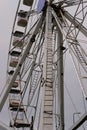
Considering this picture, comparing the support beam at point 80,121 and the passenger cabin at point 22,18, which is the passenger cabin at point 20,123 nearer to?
the passenger cabin at point 22,18

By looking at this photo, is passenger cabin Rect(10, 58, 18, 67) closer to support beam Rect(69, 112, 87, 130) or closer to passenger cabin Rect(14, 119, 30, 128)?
passenger cabin Rect(14, 119, 30, 128)

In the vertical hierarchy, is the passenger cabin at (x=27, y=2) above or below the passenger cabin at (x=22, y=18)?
above

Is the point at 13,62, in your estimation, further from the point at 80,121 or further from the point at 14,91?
the point at 80,121

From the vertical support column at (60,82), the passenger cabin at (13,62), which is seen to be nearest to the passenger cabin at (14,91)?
the passenger cabin at (13,62)

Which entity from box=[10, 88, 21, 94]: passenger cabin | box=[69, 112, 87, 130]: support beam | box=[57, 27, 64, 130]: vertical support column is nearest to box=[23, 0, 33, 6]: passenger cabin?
box=[57, 27, 64, 130]: vertical support column

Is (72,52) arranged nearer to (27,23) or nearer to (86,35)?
(86,35)

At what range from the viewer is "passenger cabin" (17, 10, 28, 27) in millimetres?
21828

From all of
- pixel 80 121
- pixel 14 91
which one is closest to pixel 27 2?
pixel 14 91

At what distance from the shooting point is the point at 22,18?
880 inches

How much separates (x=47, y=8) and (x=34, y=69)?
10.2ft

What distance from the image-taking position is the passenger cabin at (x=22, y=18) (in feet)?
71.6

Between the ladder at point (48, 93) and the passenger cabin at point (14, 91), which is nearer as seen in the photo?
the ladder at point (48, 93)

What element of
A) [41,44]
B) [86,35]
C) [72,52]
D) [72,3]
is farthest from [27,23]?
[72,52]

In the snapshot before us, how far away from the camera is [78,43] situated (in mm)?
13734
